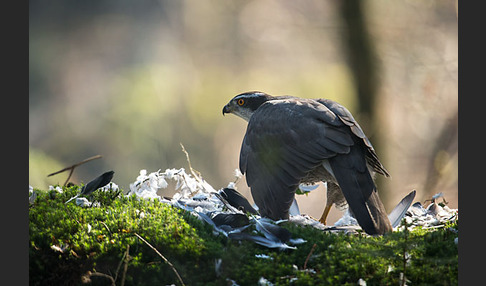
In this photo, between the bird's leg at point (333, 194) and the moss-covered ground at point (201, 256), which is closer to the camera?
the moss-covered ground at point (201, 256)

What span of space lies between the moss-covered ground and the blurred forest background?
8.76ft

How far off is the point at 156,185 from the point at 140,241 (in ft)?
2.77

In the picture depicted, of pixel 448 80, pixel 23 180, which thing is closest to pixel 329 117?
pixel 23 180

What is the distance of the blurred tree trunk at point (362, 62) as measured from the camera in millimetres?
5352

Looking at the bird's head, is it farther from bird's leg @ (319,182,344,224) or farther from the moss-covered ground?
the moss-covered ground

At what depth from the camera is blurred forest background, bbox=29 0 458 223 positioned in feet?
18.2

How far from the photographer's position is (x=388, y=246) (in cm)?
217

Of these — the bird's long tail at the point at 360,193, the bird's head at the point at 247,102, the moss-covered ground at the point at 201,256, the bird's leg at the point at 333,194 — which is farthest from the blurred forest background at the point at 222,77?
the moss-covered ground at the point at 201,256

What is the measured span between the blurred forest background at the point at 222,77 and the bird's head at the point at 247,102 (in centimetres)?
116

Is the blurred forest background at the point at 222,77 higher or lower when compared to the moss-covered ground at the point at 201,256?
higher

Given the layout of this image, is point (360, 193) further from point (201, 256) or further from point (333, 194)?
point (201, 256)

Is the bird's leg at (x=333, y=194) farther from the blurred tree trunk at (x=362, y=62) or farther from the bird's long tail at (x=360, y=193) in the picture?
the blurred tree trunk at (x=362, y=62)

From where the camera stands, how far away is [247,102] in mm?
4070

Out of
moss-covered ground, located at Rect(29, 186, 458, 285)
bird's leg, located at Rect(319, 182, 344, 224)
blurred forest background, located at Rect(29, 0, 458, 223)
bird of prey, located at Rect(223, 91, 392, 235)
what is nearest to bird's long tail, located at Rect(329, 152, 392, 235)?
bird of prey, located at Rect(223, 91, 392, 235)
